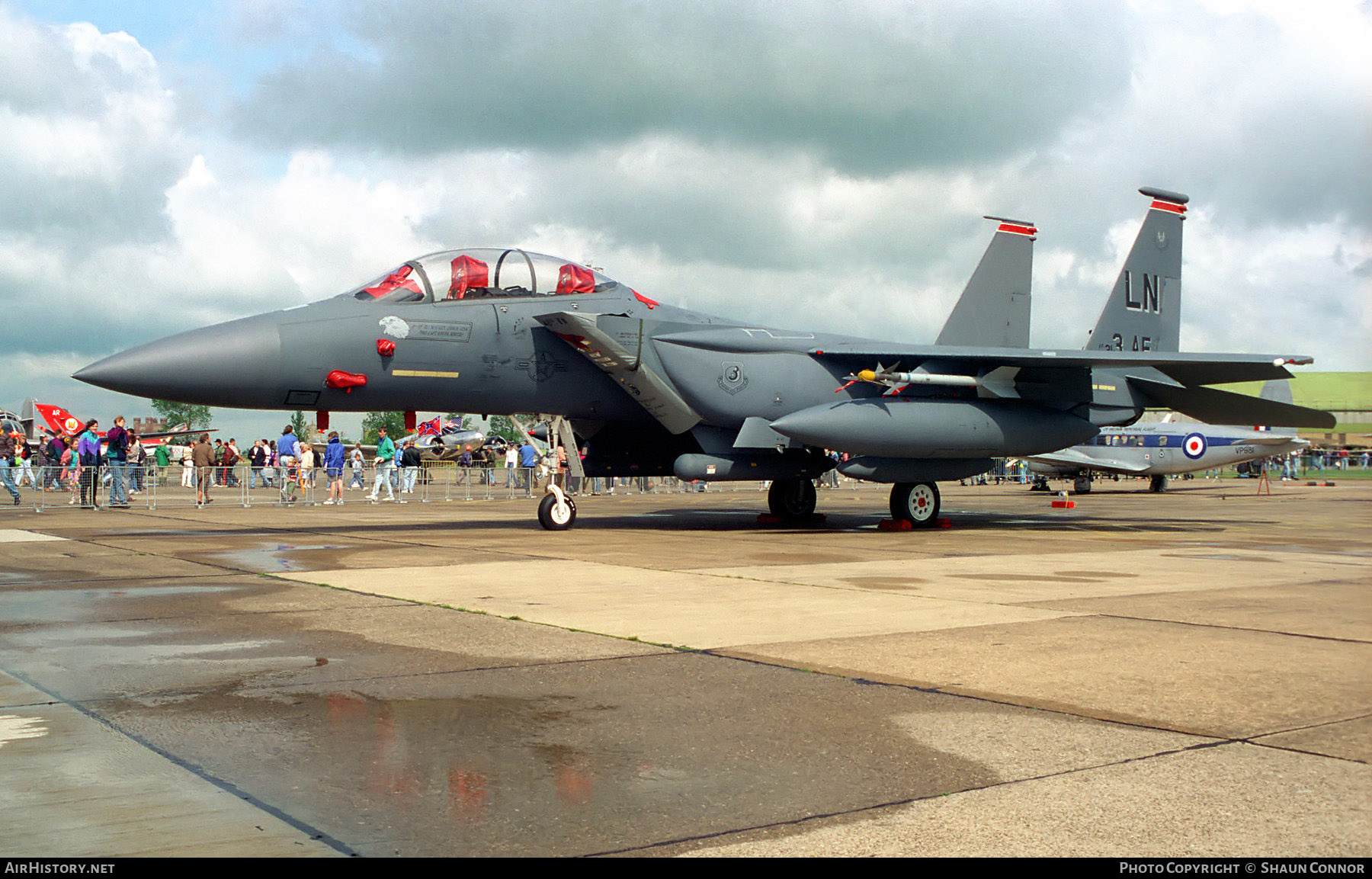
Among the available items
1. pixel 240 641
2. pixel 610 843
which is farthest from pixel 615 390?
pixel 610 843

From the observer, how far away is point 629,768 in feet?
11.1

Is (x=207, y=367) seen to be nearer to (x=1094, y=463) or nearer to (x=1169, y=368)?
(x=1169, y=368)

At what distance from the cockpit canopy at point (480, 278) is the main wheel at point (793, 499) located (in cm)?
463

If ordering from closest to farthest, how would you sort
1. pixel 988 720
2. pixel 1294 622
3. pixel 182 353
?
pixel 988 720, pixel 1294 622, pixel 182 353

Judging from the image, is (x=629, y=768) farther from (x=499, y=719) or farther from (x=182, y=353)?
(x=182, y=353)

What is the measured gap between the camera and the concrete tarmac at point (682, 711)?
2.81 metres

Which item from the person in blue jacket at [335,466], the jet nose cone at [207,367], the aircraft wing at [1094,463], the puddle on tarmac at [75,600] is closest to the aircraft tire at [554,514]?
the jet nose cone at [207,367]

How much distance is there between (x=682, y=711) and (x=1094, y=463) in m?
29.5

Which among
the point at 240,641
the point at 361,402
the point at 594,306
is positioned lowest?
the point at 240,641

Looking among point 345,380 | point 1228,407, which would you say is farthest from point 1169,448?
point 345,380

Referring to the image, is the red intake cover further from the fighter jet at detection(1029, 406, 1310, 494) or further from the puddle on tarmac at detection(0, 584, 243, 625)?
the fighter jet at detection(1029, 406, 1310, 494)

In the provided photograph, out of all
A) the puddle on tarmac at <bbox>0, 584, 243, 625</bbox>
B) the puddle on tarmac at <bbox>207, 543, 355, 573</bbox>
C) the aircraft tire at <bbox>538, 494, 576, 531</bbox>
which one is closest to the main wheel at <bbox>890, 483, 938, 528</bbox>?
the aircraft tire at <bbox>538, 494, 576, 531</bbox>

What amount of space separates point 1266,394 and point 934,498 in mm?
23485

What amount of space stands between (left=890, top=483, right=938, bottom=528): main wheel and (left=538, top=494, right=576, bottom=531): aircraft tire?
4559 mm
